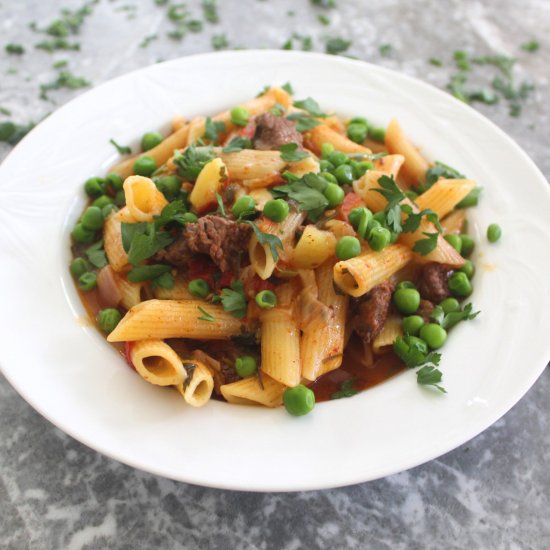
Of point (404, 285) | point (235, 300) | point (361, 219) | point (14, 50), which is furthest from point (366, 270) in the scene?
point (14, 50)

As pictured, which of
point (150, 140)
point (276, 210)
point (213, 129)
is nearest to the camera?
point (276, 210)

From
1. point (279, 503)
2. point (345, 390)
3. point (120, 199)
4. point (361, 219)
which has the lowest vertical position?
point (279, 503)

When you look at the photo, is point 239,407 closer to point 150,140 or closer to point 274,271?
point 274,271

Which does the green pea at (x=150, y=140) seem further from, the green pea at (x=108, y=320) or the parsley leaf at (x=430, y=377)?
the parsley leaf at (x=430, y=377)

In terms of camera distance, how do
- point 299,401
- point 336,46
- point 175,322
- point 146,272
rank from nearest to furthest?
point 299,401, point 175,322, point 146,272, point 336,46

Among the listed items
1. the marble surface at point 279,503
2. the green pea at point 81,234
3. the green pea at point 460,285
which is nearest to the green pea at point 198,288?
the green pea at point 81,234

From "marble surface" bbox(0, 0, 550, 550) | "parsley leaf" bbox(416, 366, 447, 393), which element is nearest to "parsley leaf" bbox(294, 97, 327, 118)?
"parsley leaf" bbox(416, 366, 447, 393)

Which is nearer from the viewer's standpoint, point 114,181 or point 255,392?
point 255,392
